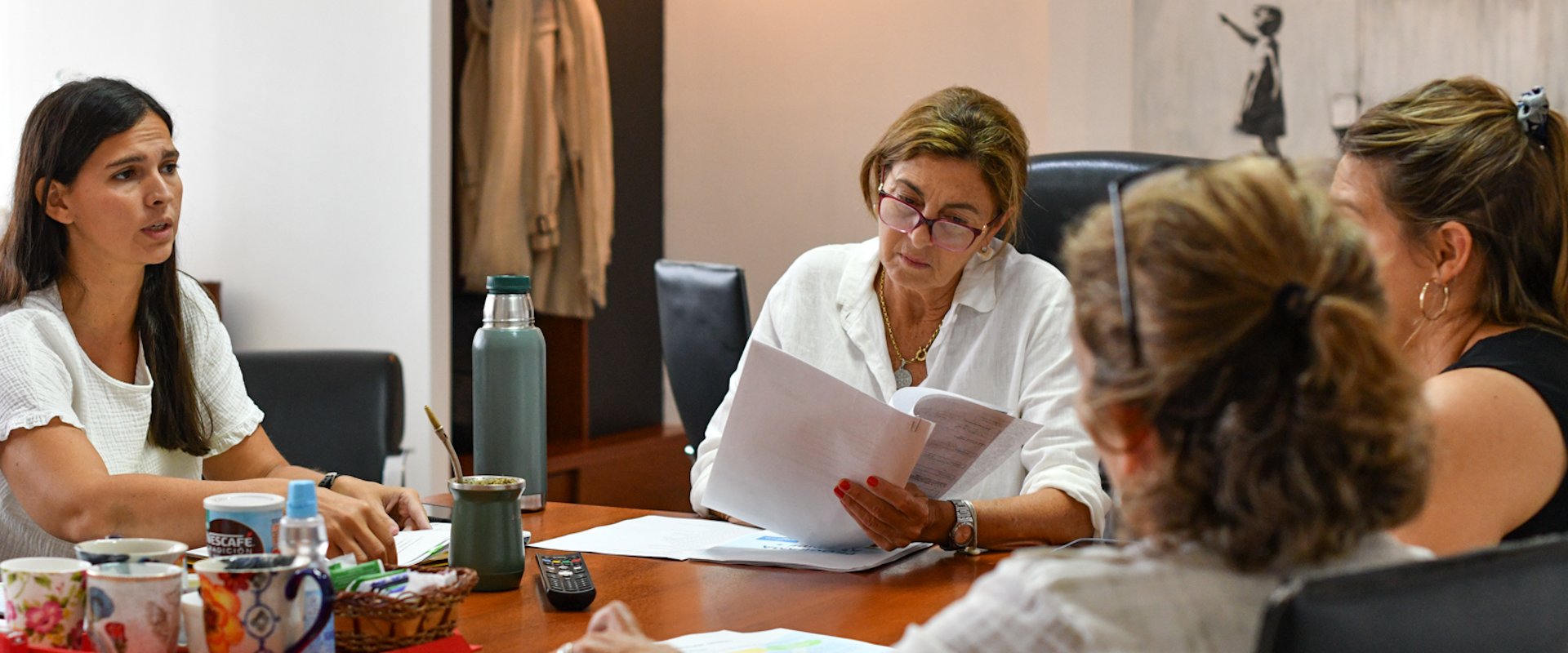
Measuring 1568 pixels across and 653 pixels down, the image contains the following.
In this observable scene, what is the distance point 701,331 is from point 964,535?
101 cm

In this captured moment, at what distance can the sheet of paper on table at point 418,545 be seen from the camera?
1.53 metres

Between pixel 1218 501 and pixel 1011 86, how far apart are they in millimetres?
3955

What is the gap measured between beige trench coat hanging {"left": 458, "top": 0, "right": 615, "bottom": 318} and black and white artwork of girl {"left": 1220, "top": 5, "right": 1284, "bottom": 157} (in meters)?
1.89

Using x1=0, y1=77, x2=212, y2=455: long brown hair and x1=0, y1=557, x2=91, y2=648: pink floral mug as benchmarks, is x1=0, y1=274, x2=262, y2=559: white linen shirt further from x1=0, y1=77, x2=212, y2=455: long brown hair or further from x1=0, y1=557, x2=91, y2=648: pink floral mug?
x1=0, y1=557, x2=91, y2=648: pink floral mug

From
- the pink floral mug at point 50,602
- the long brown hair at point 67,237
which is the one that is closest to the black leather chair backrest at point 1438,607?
the pink floral mug at point 50,602

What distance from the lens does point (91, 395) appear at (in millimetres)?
1787

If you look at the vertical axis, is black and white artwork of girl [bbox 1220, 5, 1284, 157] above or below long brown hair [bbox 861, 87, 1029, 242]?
above

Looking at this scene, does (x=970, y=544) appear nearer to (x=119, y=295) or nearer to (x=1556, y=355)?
(x=1556, y=355)

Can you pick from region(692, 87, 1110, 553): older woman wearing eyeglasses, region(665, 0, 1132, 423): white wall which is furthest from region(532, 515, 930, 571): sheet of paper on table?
region(665, 0, 1132, 423): white wall

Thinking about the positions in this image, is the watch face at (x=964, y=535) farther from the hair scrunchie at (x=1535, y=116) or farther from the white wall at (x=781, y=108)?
the white wall at (x=781, y=108)

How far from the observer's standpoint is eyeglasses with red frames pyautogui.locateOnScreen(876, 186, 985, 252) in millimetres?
2004

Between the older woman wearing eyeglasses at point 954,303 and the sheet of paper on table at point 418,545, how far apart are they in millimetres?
384

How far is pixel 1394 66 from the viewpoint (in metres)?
3.96

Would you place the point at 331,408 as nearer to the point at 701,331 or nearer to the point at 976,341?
the point at 701,331
